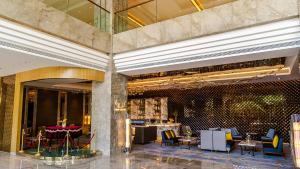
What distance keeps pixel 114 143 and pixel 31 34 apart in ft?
15.1

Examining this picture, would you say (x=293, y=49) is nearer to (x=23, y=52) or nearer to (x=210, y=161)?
(x=210, y=161)

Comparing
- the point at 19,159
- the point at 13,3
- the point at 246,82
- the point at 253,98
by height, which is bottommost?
the point at 19,159

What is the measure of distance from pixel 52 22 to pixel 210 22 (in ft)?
14.7

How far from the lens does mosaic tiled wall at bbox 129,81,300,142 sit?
10922mm

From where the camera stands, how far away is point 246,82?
1170cm

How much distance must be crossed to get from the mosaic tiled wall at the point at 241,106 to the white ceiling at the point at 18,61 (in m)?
8.55

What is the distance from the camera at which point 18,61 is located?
6934 mm

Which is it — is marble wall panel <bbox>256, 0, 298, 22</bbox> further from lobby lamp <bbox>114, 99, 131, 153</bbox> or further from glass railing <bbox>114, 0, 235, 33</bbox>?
Result: lobby lamp <bbox>114, 99, 131, 153</bbox>

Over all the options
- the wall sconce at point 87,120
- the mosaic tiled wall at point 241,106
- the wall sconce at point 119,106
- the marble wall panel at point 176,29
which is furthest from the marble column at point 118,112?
the wall sconce at point 87,120

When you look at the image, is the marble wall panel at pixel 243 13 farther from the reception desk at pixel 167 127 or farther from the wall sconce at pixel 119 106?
the reception desk at pixel 167 127

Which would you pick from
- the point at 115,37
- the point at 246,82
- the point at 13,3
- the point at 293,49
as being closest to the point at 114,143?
the point at 115,37

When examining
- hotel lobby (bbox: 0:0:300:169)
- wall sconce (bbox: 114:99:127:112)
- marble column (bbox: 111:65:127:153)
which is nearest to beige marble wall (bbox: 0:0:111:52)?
hotel lobby (bbox: 0:0:300:169)

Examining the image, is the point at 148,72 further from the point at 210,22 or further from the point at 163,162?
the point at 163,162

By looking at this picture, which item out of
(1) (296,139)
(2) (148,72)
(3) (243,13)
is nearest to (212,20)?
(3) (243,13)
